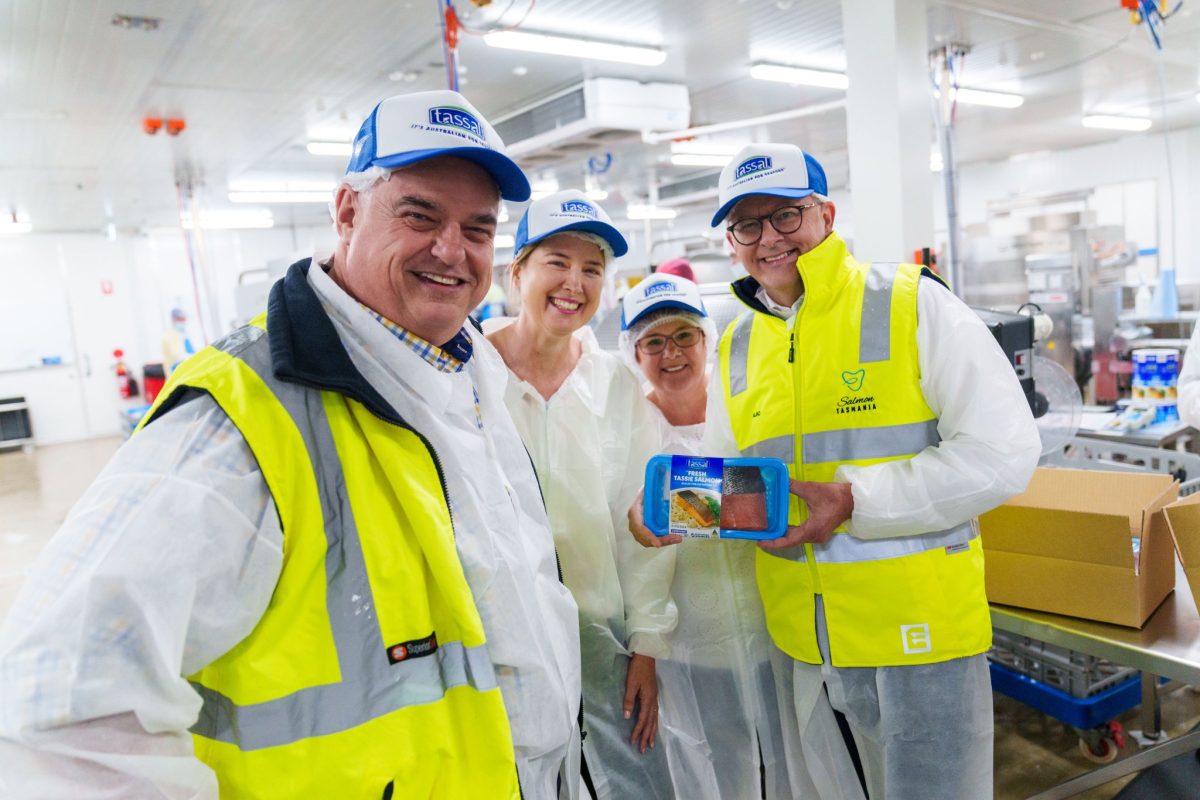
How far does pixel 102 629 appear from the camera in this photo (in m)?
0.68

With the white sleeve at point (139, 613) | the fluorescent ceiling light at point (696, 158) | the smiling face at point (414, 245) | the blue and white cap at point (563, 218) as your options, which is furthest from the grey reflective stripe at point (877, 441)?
the fluorescent ceiling light at point (696, 158)

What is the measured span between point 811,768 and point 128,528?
5.11ft

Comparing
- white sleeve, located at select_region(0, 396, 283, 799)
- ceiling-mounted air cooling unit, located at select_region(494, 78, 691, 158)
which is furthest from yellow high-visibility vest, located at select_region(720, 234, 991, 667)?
ceiling-mounted air cooling unit, located at select_region(494, 78, 691, 158)

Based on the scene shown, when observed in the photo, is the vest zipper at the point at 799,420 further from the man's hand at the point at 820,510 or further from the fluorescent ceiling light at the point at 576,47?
the fluorescent ceiling light at the point at 576,47

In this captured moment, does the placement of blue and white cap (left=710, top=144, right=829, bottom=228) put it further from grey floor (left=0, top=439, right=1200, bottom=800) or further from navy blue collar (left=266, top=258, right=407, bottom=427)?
grey floor (left=0, top=439, right=1200, bottom=800)

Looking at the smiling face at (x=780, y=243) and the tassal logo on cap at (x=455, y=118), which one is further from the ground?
the tassal logo on cap at (x=455, y=118)

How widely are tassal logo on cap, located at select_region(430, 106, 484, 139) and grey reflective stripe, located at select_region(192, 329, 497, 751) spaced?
14.7 inches

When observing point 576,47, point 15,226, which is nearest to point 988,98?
point 576,47

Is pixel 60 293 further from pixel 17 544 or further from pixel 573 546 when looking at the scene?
pixel 573 546

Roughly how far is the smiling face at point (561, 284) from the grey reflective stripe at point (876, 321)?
613 millimetres

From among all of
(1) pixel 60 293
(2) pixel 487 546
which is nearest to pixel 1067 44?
(2) pixel 487 546

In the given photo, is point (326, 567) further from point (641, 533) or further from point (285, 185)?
Result: point (285, 185)

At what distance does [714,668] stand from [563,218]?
121 centimetres

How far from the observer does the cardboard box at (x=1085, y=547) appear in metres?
1.63
